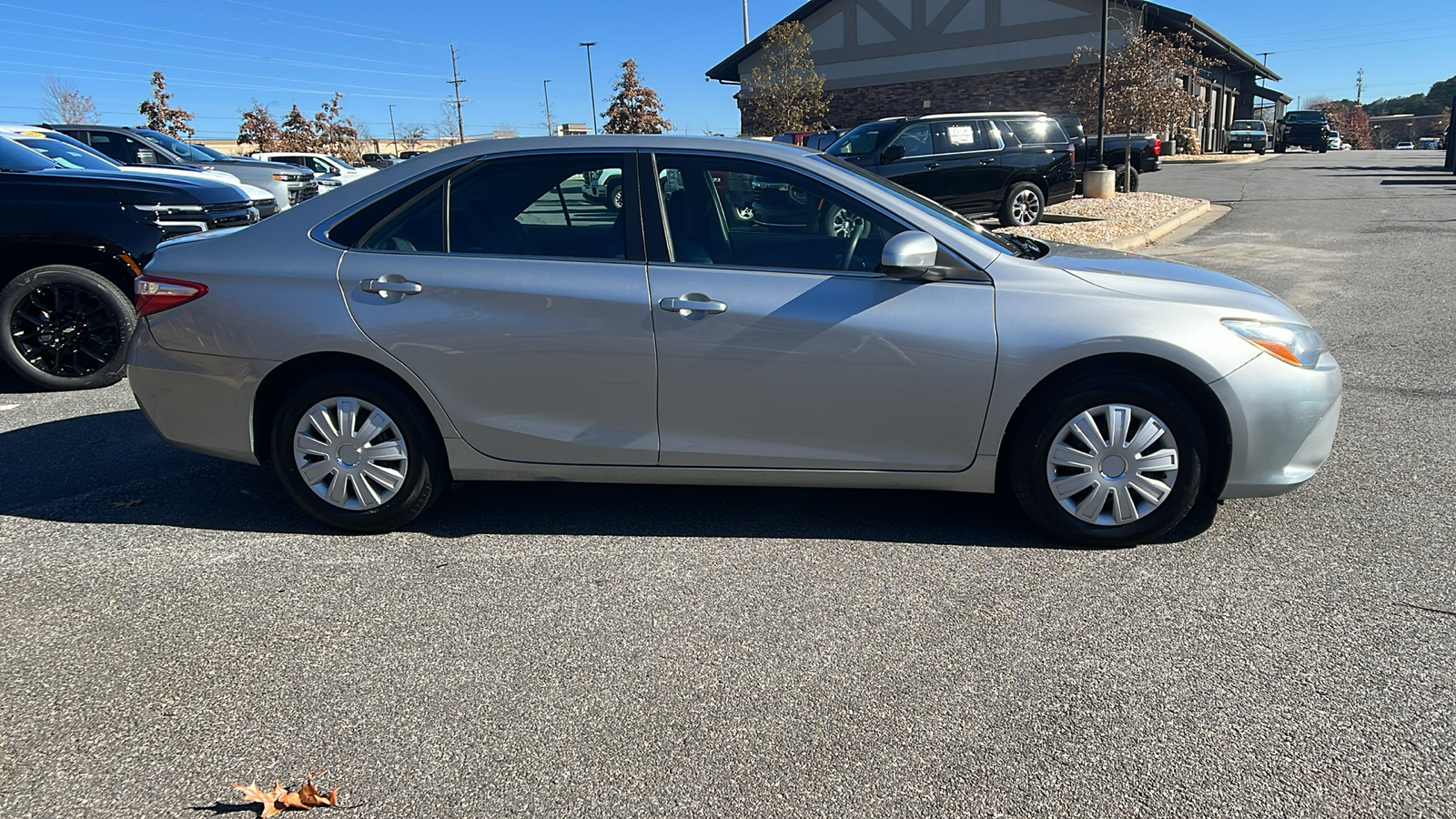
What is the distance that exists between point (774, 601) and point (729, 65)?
48844 millimetres

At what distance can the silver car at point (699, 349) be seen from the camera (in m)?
3.69

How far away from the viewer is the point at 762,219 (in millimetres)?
4000

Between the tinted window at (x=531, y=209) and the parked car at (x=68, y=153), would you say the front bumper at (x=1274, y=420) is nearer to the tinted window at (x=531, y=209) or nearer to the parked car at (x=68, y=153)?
the tinted window at (x=531, y=209)

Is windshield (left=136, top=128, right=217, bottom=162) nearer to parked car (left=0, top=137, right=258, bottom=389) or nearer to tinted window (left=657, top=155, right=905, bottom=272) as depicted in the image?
parked car (left=0, top=137, right=258, bottom=389)

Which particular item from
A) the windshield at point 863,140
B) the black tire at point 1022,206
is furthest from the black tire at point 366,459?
the windshield at point 863,140

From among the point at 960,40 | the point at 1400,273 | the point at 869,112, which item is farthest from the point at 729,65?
the point at 1400,273

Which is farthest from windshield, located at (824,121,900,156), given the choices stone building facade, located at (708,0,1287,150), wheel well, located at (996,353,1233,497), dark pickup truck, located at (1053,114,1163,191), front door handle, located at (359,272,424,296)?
stone building facade, located at (708,0,1287,150)

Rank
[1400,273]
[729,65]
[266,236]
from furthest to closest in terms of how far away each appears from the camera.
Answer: [729,65] < [1400,273] < [266,236]

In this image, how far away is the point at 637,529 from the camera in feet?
13.6

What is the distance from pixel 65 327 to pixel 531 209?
173 inches

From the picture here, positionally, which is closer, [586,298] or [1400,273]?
[586,298]

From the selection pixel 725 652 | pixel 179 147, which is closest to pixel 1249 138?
pixel 179 147

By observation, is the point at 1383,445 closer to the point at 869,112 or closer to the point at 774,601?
the point at 774,601

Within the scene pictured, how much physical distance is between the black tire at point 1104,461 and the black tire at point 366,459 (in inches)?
91.4
